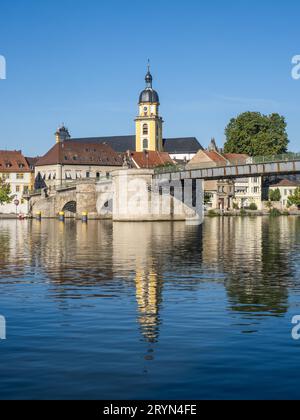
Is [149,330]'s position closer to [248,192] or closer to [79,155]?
[79,155]

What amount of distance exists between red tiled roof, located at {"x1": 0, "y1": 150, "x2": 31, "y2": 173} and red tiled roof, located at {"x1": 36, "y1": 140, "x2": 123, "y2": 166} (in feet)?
16.6

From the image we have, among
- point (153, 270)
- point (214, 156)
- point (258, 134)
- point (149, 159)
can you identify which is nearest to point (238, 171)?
point (153, 270)

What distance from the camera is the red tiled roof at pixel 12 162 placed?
17202 centimetres

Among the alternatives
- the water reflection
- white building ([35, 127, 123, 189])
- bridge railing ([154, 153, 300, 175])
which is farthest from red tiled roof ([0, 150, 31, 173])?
the water reflection

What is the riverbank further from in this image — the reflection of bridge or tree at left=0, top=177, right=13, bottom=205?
tree at left=0, top=177, right=13, bottom=205

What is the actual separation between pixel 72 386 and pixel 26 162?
16480 cm

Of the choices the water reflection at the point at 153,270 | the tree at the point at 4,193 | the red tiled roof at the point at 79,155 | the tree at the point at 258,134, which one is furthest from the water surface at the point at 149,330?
the tree at the point at 258,134

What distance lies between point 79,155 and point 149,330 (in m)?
149

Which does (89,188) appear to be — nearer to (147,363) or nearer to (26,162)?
(26,162)

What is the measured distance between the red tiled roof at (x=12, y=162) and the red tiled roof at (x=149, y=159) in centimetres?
2548

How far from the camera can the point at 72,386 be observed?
52.1 ft

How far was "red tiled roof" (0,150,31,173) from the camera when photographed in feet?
564

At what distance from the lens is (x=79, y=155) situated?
170 meters

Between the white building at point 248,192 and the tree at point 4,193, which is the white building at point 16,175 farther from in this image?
the white building at point 248,192
